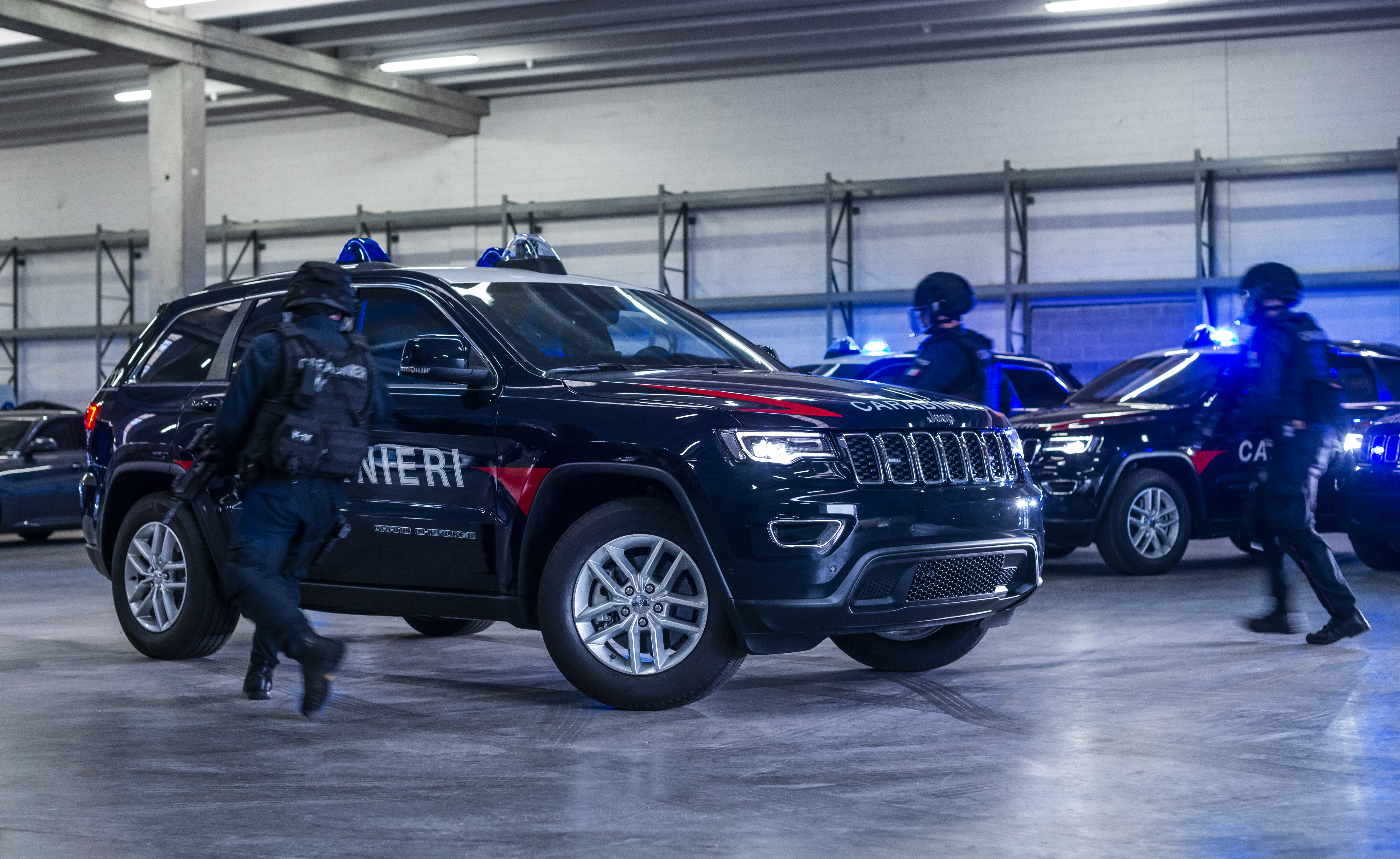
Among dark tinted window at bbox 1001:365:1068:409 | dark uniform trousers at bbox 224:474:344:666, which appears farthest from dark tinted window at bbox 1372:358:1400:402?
dark uniform trousers at bbox 224:474:344:666

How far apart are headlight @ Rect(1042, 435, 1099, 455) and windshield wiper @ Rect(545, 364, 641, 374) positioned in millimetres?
5199

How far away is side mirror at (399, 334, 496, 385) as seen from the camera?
20.2 ft

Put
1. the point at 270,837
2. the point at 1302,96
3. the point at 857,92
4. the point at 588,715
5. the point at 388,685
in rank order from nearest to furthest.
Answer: the point at 270,837 < the point at 588,715 < the point at 388,685 < the point at 1302,96 < the point at 857,92

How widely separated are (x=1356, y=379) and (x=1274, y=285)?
415cm

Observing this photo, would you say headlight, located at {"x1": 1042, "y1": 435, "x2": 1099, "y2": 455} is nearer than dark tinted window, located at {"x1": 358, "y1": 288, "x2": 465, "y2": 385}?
No

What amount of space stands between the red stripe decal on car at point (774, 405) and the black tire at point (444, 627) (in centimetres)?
300

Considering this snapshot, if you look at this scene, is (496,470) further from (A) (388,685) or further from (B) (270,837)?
(B) (270,837)

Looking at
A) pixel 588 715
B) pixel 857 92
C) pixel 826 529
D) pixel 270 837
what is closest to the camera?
pixel 270 837

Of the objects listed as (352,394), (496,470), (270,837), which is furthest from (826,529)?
(270,837)

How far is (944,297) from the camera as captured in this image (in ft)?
27.9

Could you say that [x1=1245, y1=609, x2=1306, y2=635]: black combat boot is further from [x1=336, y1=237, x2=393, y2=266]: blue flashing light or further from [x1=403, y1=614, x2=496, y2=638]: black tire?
[x1=336, y1=237, x2=393, y2=266]: blue flashing light

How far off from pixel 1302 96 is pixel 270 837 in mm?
20069

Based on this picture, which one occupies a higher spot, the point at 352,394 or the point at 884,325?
the point at 884,325

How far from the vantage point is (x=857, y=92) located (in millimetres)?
23359
